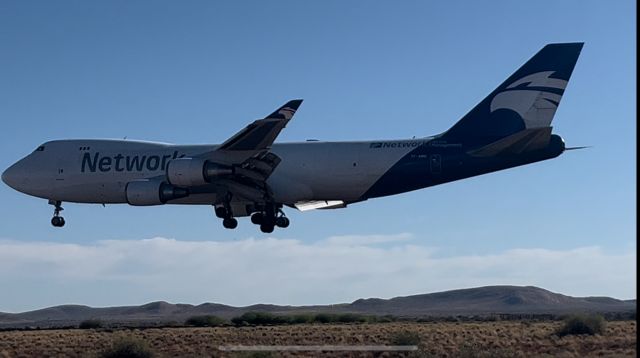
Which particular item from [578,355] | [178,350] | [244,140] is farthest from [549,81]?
[178,350]

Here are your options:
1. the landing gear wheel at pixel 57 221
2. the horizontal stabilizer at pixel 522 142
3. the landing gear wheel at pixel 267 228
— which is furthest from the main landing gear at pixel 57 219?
the horizontal stabilizer at pixel 522 142

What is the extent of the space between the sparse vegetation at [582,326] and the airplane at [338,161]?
594 centimetres

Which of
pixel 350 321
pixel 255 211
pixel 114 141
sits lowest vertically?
pixel 350 321

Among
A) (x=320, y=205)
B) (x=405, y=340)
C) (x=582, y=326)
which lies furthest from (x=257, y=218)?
(x=582, y=326)

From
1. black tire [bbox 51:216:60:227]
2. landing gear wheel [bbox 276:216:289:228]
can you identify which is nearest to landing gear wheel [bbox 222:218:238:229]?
landing gear wheel [bbox 276:216:289:228]

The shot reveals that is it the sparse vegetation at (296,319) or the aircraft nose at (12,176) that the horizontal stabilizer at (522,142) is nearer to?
the sparse vegetation at (296,319)

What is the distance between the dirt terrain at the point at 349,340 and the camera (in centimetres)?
3069

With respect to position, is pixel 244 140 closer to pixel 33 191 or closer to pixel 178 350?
pixel 178 350

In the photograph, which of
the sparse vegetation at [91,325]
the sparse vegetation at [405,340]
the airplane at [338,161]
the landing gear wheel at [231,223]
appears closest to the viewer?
the sparse vegetation at [405,340]

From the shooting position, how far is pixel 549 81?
40344 mm

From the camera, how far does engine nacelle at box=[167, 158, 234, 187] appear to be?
39719mm

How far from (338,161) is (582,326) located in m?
11.0

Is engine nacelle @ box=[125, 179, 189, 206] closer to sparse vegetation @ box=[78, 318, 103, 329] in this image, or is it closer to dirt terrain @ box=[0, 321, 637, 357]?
dirt terrain @ box=[0, 321, 637, 357]

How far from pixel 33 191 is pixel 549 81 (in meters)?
22.6
